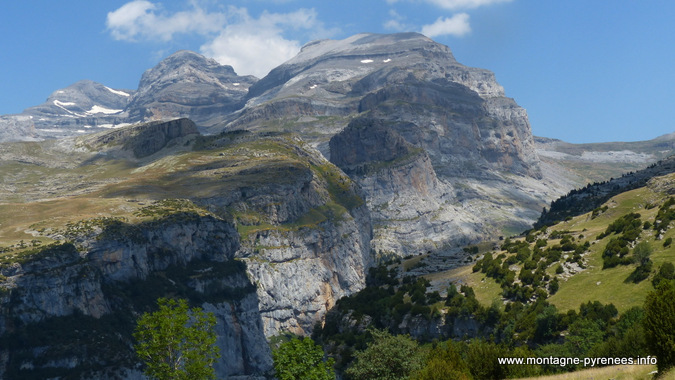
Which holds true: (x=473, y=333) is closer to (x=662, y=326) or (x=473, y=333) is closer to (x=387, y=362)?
(x=387, y=362)

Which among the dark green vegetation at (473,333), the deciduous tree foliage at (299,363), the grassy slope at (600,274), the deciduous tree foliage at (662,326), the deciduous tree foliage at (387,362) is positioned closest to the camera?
the deciduous tree foliage at (662,326)

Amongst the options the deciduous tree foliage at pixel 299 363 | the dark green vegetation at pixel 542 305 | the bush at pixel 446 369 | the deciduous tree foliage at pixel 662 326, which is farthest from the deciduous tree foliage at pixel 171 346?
the deciduous tree foliage at pixel 662 326

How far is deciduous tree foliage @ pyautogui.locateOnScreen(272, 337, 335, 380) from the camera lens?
71438mm

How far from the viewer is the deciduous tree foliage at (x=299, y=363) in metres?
71.4

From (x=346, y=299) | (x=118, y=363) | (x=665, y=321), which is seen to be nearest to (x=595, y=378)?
(x=665, y=321)

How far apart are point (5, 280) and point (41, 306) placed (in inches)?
526

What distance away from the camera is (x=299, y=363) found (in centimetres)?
7338

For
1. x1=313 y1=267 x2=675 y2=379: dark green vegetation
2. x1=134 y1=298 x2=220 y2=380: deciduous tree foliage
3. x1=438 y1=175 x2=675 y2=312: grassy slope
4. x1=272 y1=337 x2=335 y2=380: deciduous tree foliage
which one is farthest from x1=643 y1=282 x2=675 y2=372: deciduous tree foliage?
x1=134 y1=298 x2=220 y2=380: deciduous tree foliage

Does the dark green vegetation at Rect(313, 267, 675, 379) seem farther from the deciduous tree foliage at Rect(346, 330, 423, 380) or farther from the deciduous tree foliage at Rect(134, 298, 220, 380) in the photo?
the deciduous tree foliage at Rect(134, 298, 220, 380)

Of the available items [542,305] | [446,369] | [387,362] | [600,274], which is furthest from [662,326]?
[600,274]

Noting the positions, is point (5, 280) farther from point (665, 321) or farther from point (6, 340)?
point (665, 321)

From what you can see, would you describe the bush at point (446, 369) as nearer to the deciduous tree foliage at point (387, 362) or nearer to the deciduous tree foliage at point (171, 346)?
the deciduous tree foliage at point (387, 362)

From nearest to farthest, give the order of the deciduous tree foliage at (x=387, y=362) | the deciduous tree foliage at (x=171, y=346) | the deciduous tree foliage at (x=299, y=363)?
the deciduous tree foliage at (x=171, y=346), the deciduous tree foliage at (x=299, y=363), the deciduous tree foliage at (x=387, y=362)

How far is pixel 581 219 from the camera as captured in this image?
512ft
